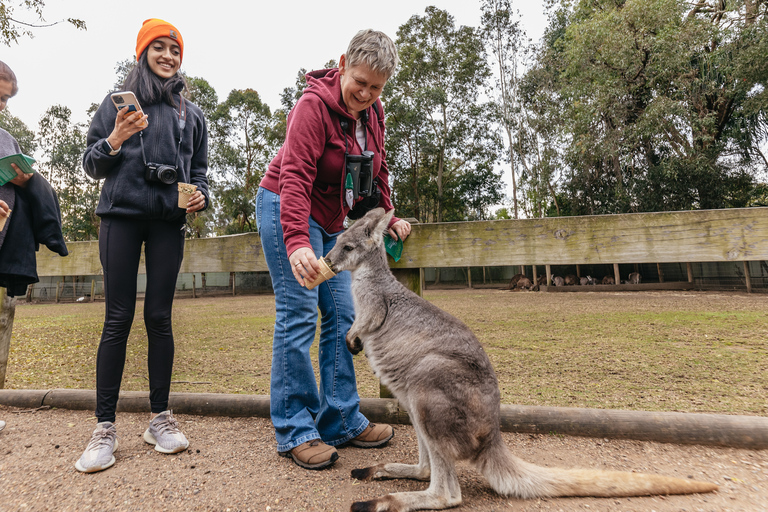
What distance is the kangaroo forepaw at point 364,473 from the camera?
1831 millimetres

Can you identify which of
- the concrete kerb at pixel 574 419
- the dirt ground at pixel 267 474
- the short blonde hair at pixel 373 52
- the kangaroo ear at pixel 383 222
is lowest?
the dirt ground at pixel 267 474

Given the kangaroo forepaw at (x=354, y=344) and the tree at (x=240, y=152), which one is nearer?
the kangaroo forepaw at (x=354, y=344)

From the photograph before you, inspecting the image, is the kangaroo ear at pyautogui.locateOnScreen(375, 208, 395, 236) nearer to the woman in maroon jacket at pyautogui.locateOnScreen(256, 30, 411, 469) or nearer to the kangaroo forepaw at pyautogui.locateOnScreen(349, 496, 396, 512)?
the woman in maroon jacket at pyautogui.locateOnScreen(256, 30, 411, 469)

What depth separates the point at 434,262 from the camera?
8.31 feet

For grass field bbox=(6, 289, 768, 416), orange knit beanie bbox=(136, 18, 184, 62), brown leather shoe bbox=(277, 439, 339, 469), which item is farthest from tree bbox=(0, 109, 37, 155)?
brown leather shoe bbox=(277, 439, 339, 469)

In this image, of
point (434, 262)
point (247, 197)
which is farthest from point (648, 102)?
point (247, 197)

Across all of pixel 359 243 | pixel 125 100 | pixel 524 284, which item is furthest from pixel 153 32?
pixel 524 284

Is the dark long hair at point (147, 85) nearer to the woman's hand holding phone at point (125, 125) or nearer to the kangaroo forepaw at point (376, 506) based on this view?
the woman's hand holding phone at point (125, 125)

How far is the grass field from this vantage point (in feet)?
10.0

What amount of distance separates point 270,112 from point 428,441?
23278 mm

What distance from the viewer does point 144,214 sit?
210 cm

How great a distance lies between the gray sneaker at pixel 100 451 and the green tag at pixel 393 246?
5.42 feet

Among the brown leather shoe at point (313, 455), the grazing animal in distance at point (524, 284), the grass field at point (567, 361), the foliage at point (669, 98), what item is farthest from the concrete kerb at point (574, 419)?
the grazing animal in distance at point (524, 284)

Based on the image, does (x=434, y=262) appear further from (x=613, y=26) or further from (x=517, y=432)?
(x=613, y=26)
